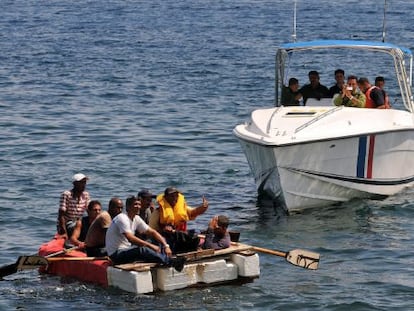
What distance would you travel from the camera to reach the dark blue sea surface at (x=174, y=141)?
53.6 ft

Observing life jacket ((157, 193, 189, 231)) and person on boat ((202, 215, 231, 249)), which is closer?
person on boat ((202, 215, 231, 249))

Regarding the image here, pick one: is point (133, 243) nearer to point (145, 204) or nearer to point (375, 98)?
point (145, 204)

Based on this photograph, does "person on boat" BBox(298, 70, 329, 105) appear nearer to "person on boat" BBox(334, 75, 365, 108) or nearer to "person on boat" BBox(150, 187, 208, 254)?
"person on boat" BBox(334, 75, 365, 108)

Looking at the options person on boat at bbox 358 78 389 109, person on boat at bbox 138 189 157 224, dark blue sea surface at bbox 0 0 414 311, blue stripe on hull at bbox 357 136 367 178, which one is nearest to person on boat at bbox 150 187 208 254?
person on boat at bbox 138 189 157 224

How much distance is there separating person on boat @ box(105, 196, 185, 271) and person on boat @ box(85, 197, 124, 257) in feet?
1.47

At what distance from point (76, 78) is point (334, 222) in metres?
19.1

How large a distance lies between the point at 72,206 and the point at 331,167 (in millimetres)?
4844

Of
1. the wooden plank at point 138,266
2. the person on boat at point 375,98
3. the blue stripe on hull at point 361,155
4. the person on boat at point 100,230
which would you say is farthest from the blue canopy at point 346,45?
the wooden plank at point 138,266

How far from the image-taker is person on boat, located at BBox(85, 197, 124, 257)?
1639 centimetres

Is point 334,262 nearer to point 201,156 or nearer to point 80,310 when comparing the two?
point 80,310

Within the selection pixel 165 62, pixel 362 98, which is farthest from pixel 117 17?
pixel 362 98

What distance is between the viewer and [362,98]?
21328 millimetres

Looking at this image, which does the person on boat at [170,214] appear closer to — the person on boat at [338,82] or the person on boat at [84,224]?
the person on boat at [84,224]

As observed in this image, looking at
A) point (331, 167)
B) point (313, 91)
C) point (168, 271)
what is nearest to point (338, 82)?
point (313, 91)
